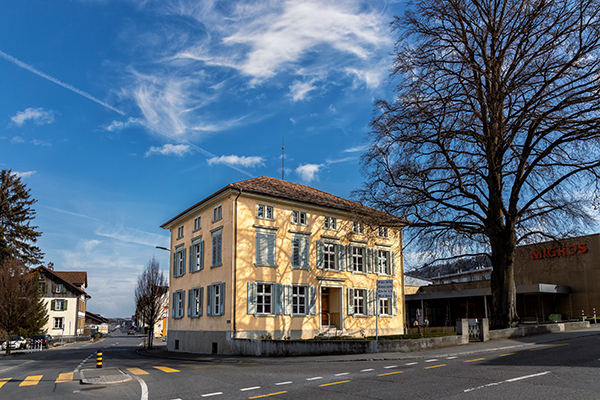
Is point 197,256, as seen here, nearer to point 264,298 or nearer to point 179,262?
point 179,262

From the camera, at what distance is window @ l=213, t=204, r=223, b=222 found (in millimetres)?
29625

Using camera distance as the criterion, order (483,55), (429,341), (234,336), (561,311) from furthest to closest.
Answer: (561,311)
(234,336)
(483,55)
(429,341)

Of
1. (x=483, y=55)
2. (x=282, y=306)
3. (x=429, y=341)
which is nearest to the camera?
(x=429, y=341)

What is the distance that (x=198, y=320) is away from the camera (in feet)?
102

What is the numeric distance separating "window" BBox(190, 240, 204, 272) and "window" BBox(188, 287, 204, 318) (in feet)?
4.80

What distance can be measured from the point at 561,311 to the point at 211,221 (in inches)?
1316

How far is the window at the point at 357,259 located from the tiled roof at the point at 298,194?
3.15m

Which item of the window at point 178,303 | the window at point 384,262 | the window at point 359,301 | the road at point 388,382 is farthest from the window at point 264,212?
the road at point 388,382

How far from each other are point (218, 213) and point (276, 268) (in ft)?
16.7

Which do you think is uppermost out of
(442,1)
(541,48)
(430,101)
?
(442,1)

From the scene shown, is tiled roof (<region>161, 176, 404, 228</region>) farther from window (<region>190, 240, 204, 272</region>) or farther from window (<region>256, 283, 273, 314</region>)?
window (<region>256, 283, 273, 314</region>)

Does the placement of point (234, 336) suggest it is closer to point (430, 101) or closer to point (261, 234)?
point (261, 234)

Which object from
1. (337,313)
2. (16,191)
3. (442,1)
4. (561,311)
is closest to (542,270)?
(561,311)

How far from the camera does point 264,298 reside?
2822 cm
